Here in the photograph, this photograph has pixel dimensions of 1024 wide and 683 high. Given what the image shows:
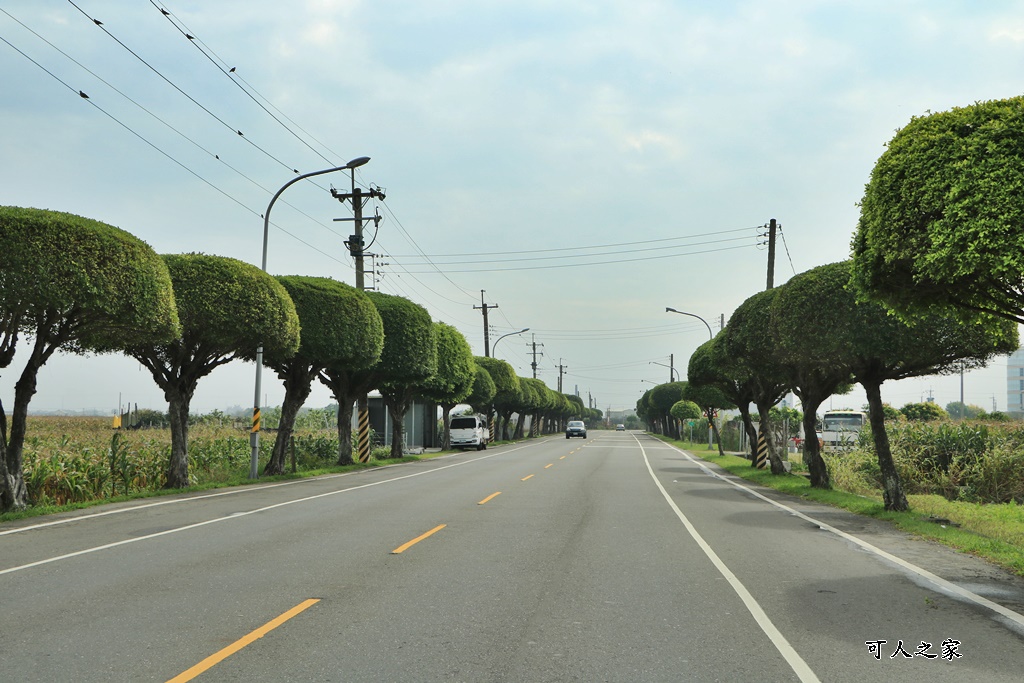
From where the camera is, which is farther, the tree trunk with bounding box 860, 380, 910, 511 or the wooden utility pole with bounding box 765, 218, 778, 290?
the wooden utility pole with bounding box 765, 218, 778, 290

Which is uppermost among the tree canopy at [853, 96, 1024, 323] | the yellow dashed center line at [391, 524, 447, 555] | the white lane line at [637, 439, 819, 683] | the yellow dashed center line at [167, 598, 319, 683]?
the tree canopy at [853, 96, 1024, 323]

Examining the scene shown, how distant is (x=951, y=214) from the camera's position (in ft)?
26.5

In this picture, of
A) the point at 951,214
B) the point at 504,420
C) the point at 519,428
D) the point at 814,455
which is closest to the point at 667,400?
the point at 519,428

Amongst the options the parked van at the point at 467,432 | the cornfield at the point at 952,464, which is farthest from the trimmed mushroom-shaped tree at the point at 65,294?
the parked van at the point at 467,432

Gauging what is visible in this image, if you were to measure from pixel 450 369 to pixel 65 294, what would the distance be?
3057 centimetres

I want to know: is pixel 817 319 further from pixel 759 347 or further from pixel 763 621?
pixel 763 621

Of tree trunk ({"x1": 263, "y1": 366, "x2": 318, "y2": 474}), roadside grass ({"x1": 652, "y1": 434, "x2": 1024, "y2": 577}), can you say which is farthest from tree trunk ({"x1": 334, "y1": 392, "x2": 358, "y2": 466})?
roadside grass ({"x1": 652, "y1": 434, "x2": 1024, "y2": 577})

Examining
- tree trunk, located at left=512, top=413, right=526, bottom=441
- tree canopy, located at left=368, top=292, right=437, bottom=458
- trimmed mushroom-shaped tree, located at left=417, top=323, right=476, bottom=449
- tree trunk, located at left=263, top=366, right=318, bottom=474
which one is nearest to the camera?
tree trunk, located at left=263, top=366, right=318, bottom=474

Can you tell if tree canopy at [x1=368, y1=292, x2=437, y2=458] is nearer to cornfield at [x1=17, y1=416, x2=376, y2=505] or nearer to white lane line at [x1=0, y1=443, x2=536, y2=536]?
cornfield at [x1=17, y1=416, x2=376, y2=505]

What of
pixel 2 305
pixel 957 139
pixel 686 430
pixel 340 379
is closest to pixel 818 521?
pixel 957 139

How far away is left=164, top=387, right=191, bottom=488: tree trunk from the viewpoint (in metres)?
20.6

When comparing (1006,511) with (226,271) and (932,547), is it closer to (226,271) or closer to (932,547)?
(932,547)

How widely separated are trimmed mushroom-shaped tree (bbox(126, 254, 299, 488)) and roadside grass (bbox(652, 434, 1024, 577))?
1405cm

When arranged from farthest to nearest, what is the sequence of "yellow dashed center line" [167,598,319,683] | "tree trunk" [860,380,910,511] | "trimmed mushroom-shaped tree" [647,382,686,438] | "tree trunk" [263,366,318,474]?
"trimmed mushroom-shaped tree" [647,382,686,438] < "tree trunk" [263,366,318,474] < "tree trunk" [860,380,910,511] < "yellow dashed center line" [167,598,319,683]
